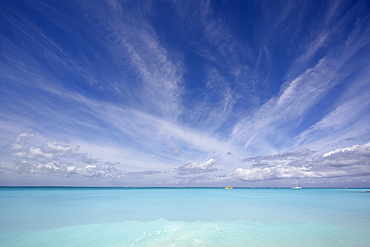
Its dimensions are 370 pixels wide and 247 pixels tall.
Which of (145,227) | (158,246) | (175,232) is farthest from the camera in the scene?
(145,227)

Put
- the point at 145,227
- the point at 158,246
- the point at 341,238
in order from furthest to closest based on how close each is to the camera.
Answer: the point at 145,227 → the point at 341,238 → the point at 158,246

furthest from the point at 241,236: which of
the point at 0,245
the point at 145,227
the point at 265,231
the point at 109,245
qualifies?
the point at 0,245

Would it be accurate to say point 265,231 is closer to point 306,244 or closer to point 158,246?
point 306,244

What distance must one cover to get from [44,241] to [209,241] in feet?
28.9

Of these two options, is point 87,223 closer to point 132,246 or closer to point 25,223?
point 25,223

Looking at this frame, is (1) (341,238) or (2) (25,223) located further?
(2) (25,223)

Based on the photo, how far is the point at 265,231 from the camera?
1142 centimetres

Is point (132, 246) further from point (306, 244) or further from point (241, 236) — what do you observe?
point (306, 244)

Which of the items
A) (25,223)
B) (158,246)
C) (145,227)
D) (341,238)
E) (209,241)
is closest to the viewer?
(158,246)

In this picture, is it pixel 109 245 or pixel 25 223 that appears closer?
pixel 109 245

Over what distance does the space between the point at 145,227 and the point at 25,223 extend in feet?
29.8

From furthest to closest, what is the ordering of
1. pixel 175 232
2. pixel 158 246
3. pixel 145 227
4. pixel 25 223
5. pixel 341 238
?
pixel 25 223 < pixel 145 227 < pixel 175 232 < pixel 341 238 < pixel 158 246

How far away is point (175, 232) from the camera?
11023 mm

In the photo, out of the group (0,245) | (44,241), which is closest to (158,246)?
(44,241)
